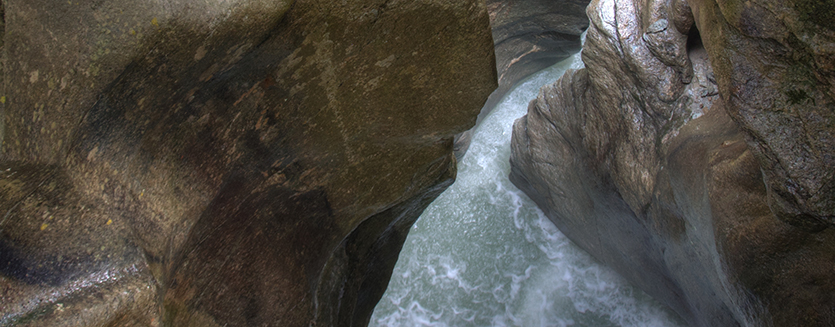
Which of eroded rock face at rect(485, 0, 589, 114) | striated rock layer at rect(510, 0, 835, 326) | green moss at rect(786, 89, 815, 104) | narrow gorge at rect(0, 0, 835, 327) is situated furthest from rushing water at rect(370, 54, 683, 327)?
green moss at rect(786, 89, 815, 104)

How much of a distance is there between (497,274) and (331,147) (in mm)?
5401

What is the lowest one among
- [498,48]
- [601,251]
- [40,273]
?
[601,251]

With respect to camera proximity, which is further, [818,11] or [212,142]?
[212,142]

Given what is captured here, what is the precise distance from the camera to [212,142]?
246cm

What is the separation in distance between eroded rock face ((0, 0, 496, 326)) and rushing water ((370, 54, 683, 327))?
3.95 meters

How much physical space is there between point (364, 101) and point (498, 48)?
5.88 metres

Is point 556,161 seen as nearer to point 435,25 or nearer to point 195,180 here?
point 435,25

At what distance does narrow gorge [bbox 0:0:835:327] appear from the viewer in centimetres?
181

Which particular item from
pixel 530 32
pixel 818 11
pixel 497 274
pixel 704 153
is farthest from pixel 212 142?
pixel 530 32

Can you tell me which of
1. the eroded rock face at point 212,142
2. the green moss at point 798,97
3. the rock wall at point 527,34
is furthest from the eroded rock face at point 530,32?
the green moss at point 798,97

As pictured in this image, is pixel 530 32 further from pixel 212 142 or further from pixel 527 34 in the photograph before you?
pixel 212 142

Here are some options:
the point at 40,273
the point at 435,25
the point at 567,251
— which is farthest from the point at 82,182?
the point at 567,251

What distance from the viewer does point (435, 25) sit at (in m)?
2.64

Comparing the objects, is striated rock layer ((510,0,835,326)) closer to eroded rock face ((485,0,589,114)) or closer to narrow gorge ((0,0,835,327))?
narrow gorge ((0,0,835,327))
